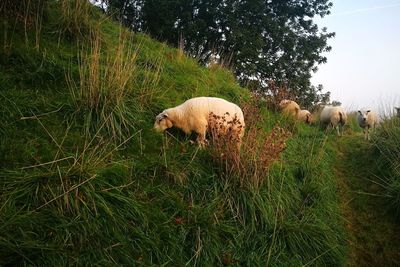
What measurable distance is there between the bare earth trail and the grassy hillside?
0.99 ft

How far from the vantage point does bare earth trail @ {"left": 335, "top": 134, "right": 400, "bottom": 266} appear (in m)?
4.86

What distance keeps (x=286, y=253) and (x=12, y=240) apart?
2.98 metres

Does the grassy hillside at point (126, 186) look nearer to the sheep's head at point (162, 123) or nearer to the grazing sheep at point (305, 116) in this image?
the sheep's head at point (162, 123)

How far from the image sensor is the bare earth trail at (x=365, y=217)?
15.9ft

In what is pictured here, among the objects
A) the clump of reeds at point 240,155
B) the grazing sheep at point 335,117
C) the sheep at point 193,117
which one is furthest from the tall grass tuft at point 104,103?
the grazing sheep at point 335,117

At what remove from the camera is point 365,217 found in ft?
18.8

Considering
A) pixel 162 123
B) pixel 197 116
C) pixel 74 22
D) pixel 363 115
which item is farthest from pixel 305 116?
pixel 74 22

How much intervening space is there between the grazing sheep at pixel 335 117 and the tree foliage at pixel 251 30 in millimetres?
5669

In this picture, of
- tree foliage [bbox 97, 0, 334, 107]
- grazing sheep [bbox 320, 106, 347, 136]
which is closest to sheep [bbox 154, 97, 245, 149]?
grazing sheep [bbox 320, 106, 347, 136]

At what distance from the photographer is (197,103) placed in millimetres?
5625

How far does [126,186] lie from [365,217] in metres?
4.07

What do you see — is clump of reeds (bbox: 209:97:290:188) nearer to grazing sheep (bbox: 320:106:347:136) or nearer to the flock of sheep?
the flock of sheep

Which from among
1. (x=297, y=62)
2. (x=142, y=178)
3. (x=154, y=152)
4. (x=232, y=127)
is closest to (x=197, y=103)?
(x=232, y=127)

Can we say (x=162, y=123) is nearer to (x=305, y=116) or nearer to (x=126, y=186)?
(x=126, y=186)
